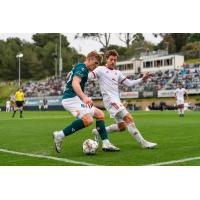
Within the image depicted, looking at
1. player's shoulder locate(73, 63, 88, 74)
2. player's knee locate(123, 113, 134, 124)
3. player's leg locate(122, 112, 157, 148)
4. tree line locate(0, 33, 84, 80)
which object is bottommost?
player's leg locate(122, 112, 157, 148)

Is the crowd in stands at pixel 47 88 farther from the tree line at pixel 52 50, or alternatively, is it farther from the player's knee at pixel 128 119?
the player's knee at pixel 128 119

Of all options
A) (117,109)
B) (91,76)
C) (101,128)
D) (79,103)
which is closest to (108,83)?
(91,76)

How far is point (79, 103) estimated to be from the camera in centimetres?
805

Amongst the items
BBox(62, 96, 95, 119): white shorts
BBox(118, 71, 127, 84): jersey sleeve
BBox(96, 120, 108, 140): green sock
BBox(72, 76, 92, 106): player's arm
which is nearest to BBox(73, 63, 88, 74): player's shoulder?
BBox(72, 76, 92, 106): player's arm

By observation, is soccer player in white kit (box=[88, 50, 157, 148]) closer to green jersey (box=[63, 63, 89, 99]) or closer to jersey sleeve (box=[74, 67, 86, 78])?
green jersey (box=[63, 63, 89, 99])

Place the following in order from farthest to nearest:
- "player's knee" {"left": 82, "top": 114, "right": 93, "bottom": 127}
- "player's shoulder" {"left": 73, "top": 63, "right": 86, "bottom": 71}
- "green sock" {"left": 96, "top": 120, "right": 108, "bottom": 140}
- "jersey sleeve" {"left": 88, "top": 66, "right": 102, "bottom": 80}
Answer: "jersey sleeve" {"left": 88, "top": 66, "right": 102, "bottom": 80} < "green sock" {"left": 96, "top": 120, "right": 108, "bottom": 140} < "player's shoulder" {"left": 73, "top": 63, "right": 86, "bottom": 71} < "player's knee" {"left": 82, "top": 114, "right": 93, "bottom": 127}

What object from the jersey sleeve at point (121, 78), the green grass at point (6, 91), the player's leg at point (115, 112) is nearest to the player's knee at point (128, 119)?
the player's leg at point (115, 112)

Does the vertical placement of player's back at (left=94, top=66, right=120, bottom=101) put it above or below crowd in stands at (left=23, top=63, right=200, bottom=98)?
below

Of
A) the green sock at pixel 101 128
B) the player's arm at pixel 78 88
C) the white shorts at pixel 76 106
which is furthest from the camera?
the green sock at pixel 101 128

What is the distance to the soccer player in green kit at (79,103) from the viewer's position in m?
7.70

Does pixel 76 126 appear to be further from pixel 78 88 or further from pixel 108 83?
pixel 108 83

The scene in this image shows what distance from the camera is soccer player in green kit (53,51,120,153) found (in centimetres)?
770

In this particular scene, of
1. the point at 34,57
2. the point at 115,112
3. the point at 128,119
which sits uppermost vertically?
the point at 34,57

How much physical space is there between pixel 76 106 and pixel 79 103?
0.08m
